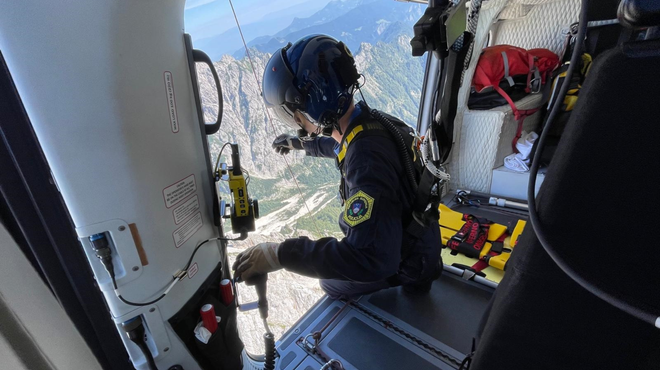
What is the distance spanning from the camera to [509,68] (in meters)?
3.11

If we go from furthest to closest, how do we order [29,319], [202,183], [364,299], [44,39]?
[364,299] → [202,183] → [44,39] → [29,319]

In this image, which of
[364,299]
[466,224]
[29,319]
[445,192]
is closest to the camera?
[29,319]

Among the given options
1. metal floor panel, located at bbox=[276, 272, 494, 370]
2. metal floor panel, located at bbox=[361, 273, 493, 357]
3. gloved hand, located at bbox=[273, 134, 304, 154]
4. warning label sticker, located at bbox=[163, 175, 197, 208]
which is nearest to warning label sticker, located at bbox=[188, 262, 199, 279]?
warning label sticker, located at bbox=[163, 175, 197, 208]

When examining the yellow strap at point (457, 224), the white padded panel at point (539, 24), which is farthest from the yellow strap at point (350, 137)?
the white padded panel at point (539, 24)

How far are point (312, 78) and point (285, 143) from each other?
1089mm

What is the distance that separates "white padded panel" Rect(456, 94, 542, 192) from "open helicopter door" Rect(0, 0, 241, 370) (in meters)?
3.04

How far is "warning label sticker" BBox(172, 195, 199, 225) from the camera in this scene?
89 centimetres

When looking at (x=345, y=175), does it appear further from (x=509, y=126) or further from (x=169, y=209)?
(x=509, y=126)

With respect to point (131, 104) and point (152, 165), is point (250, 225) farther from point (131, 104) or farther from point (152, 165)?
point (131, 104)

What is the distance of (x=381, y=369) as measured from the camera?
1527 mm

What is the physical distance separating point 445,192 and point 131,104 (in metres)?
3.56

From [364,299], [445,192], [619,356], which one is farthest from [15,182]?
[445,192]

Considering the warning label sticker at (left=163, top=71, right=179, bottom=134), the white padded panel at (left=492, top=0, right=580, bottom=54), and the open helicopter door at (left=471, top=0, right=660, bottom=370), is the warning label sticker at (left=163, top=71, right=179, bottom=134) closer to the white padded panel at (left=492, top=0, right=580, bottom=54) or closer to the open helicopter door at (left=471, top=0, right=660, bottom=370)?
the open helicopter door at (left=471, top=0, right=660, bottom=370)

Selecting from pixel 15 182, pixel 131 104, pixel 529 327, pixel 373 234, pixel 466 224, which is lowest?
pixel 466 224
